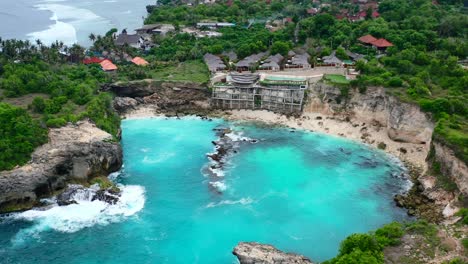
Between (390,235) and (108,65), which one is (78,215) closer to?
(390,235)

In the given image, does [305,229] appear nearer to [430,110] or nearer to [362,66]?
[430,110]

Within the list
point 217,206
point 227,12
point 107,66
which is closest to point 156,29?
point 227,12

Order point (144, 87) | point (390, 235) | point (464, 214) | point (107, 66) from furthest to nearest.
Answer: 1. point (107, 66)
2. point (144, 87)
3. point (464, 214)
4. point (390, 235)

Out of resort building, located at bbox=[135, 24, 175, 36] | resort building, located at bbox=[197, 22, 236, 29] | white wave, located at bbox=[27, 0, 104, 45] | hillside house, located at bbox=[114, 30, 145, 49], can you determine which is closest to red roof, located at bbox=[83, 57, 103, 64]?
hillside house, located at bbox=[114, 30, 145, 49]

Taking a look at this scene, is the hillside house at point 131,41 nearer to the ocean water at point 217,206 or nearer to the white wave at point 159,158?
the ocean water at point 217,206

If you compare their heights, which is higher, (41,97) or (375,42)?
(375,42)

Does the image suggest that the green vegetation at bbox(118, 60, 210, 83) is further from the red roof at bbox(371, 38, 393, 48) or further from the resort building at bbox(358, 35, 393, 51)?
the red roof at bbox(371, 38, 393, 48)
